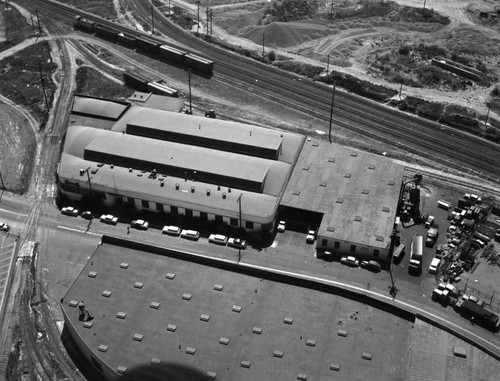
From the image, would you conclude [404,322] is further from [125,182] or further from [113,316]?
[125,182]

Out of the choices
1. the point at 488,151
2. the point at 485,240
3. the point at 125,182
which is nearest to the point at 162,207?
the point at 125,182

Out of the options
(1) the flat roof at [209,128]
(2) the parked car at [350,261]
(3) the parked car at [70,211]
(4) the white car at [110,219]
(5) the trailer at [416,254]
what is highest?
(1) the flat roof at [209,128]

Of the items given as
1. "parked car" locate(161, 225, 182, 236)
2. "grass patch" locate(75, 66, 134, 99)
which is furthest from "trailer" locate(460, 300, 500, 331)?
"grass patch" locate(75, 66, 134, 99)

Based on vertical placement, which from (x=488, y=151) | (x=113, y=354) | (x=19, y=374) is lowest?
(x=19, y=374)

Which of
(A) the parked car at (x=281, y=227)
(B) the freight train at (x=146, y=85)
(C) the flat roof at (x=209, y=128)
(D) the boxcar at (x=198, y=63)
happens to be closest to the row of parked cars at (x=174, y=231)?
(A) the parked car at (x=281, y=227)

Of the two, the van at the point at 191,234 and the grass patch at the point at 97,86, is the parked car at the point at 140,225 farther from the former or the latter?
the grass patch at the point at 97,86

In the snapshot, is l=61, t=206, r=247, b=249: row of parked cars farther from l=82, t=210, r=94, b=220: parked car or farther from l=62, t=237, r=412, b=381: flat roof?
l=62, t=237, r=412, b=381: flat roof
